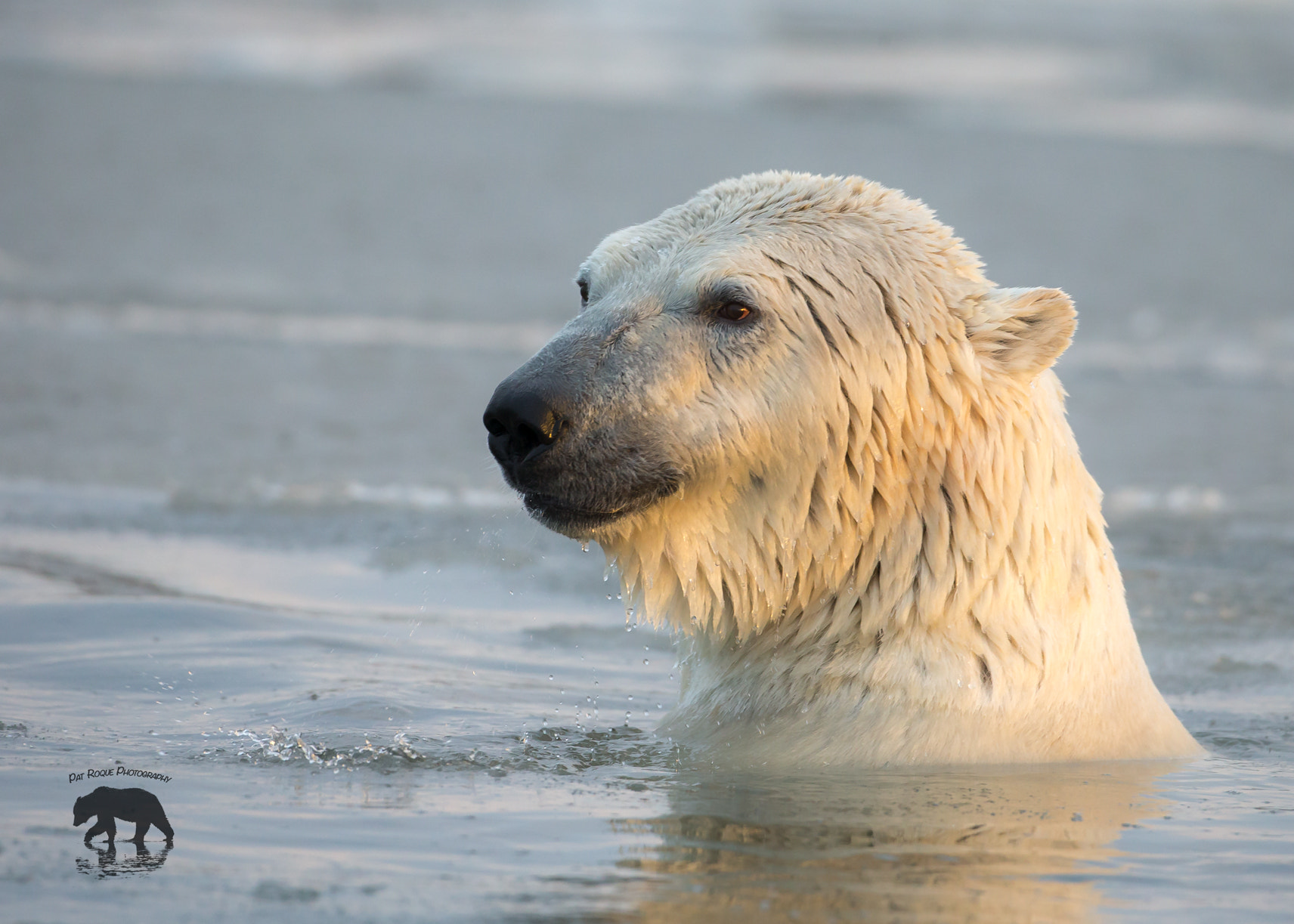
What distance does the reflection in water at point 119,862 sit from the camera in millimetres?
3320

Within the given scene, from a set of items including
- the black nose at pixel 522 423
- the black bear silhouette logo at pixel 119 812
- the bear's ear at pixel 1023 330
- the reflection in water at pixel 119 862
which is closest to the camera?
the reflection in water at pixel 119 862

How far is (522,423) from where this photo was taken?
4.04 metres

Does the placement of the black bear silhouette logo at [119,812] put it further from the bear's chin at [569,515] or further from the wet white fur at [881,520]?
the wet white fur at [881,520]

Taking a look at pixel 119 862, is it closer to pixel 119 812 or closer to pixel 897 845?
pixel 119 812

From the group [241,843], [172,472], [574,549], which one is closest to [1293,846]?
[241,843]

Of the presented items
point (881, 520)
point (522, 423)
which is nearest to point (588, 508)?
point (522, 423)

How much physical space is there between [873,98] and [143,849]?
27.1m

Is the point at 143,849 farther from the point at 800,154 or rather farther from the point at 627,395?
the point at 800,154

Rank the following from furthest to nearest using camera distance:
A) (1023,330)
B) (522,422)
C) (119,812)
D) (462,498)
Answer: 1. (462,498)
2. (1023,330)
3. (522,422)
4. (119,812)

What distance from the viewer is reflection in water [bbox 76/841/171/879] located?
Answer: 3.32 m

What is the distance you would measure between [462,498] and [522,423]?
16.3 ft

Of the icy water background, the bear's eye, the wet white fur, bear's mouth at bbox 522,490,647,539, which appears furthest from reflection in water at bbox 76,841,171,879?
the bear's eye

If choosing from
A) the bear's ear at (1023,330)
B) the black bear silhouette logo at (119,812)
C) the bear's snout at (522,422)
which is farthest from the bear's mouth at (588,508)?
the black bear silhouette logo at (119,812)

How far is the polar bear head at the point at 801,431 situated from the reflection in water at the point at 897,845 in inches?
19.7
